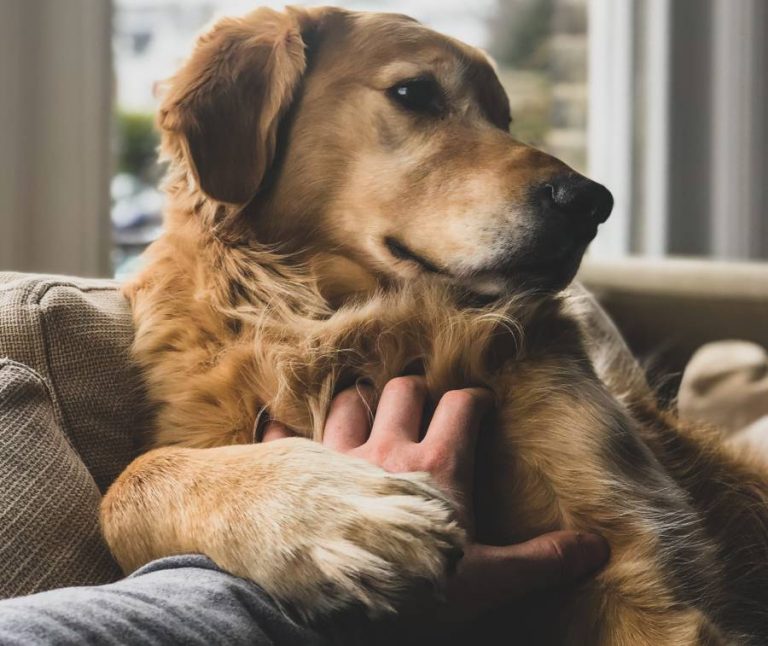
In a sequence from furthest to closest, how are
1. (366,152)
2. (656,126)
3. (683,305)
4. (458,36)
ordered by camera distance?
(656,126) < (683,305) < (458,36) < (366,152)

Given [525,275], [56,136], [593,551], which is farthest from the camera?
[56,136]

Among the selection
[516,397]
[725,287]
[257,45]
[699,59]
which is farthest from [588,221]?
[699,59]

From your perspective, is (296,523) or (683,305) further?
(683,305)

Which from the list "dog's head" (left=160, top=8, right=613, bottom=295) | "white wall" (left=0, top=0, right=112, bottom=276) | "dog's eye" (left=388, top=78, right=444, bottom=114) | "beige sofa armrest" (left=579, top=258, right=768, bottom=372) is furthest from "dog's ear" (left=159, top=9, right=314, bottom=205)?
"beige sofa armrest" (left=579, top=258, right=768, bottom=372)

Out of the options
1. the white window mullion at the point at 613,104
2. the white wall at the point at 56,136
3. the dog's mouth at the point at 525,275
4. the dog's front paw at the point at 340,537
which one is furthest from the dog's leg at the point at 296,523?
the white window mullion at the point at 613,104

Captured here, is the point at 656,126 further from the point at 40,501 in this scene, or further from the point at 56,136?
the point at 40,501

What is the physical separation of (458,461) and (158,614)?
0.36m

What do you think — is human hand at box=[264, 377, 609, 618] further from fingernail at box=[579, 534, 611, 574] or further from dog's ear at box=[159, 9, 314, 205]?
dog's ear at box=[159, 9, 314, 205]

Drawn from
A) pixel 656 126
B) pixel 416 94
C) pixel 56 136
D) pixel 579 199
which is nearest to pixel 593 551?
pixel 579 199

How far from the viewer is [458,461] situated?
0.91 metres

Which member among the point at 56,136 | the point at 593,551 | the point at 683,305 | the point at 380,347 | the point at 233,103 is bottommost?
the point at 683,305

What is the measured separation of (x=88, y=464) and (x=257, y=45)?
61 cm

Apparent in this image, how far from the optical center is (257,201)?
1.23 meters

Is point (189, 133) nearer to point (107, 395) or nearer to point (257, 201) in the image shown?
point (257, 201)
